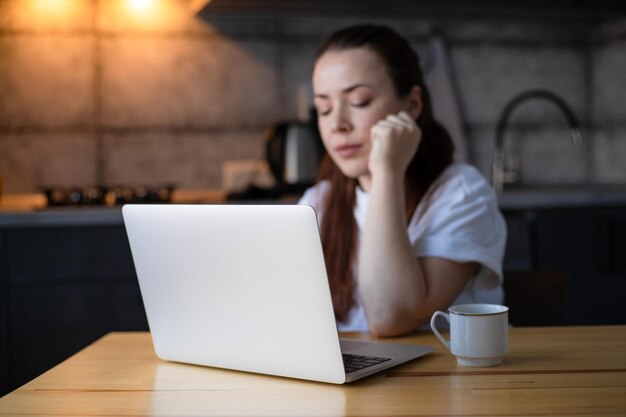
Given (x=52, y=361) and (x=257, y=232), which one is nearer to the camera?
(x=257, y=232)

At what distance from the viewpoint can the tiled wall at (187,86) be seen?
9.93 ft

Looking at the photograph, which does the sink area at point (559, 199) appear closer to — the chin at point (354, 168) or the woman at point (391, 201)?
the woman at point (391, 201)

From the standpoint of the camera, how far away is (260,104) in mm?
3178

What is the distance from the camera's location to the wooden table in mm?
881

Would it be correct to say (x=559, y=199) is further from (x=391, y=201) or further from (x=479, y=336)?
(x=479, y=336)

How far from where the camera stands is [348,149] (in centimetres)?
158

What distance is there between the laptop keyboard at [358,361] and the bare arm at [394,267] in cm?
24

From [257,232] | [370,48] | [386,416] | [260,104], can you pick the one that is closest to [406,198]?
[370,48]

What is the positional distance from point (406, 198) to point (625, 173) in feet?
6.53

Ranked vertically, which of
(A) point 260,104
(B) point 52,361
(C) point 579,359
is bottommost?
(B) point 52,361

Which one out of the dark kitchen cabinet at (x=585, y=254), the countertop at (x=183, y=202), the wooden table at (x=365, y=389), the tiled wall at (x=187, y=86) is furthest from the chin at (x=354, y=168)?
the tiled wall at (x=187, y=86)

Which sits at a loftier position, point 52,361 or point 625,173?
point 625,173

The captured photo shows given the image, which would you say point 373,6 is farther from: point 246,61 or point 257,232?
point 257,232

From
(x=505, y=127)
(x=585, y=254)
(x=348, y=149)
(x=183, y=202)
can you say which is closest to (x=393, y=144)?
(x=348, y=149)
